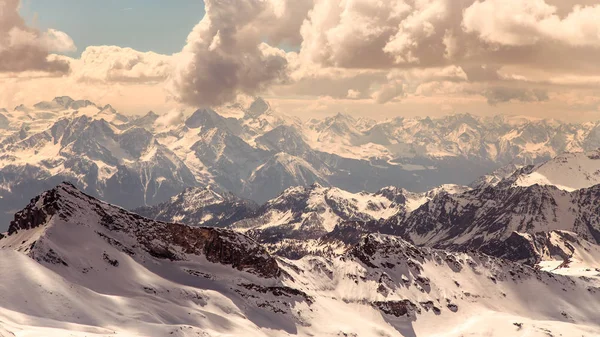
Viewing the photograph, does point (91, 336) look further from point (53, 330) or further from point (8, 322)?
point (8, 322)

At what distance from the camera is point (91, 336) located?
19062 centimetres

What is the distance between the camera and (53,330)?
188375 millimetres

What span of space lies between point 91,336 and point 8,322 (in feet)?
72.7

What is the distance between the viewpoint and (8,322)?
615ft

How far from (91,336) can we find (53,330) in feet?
33.3

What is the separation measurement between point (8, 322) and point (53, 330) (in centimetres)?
1208

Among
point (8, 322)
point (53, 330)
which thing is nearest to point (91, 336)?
point (53, 330)
